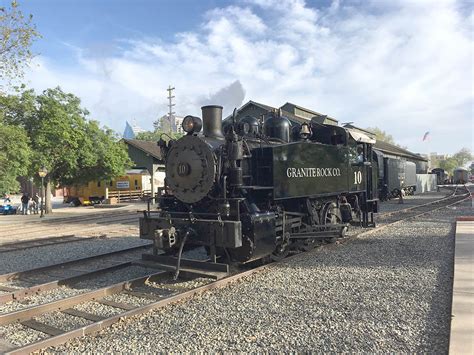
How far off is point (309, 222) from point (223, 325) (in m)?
4.19

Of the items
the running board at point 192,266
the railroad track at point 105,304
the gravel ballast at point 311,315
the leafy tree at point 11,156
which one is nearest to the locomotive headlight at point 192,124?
the running board at point 192,266

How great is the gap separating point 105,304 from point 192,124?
10.8ft

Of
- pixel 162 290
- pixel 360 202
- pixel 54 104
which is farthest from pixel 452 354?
pixel 54 104

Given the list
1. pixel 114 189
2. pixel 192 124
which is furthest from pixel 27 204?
pixel 192 124

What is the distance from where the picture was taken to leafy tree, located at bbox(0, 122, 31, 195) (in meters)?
18.2

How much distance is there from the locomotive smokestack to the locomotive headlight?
0.50 m

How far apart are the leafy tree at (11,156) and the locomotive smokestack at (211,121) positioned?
45.9ft

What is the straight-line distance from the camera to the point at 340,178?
9.27m

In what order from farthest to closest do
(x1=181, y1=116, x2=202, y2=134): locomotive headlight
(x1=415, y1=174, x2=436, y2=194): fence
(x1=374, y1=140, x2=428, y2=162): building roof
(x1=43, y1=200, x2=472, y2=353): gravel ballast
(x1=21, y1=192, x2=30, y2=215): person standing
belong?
(x1=415, y1=174, x2=436, y2=194): fence < (x1=374, y1=140, x2=428, y2=162): building roof < (x1=21, y1=192, x2=30, y2=215): person standing < (x1=181, y1=116, x2=202, y2=134): locomotive headlight < (x1=43, y1=200, x2=472, y2=353): gravel ballast

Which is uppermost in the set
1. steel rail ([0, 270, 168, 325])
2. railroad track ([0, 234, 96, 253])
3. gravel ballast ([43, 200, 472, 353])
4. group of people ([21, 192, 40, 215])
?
group of people ([21, 192, 40, 215])

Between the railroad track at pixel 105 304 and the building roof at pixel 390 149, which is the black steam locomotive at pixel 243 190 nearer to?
the railroad track at pixel 105 304

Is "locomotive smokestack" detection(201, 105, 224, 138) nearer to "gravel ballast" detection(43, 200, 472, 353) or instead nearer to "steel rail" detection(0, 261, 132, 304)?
"gravel ballast" detection(43, 200, 472, 353)

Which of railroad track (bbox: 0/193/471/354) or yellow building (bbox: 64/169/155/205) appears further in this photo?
yellow building (bbox: 64/169/155/205)

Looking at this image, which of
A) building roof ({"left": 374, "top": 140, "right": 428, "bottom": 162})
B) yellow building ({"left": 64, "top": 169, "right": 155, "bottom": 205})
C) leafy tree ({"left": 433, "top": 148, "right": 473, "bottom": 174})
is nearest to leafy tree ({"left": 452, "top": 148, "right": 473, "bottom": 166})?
leafy tree ({"left": 433, "top": 148, "right": 473, "bottom": 174})
